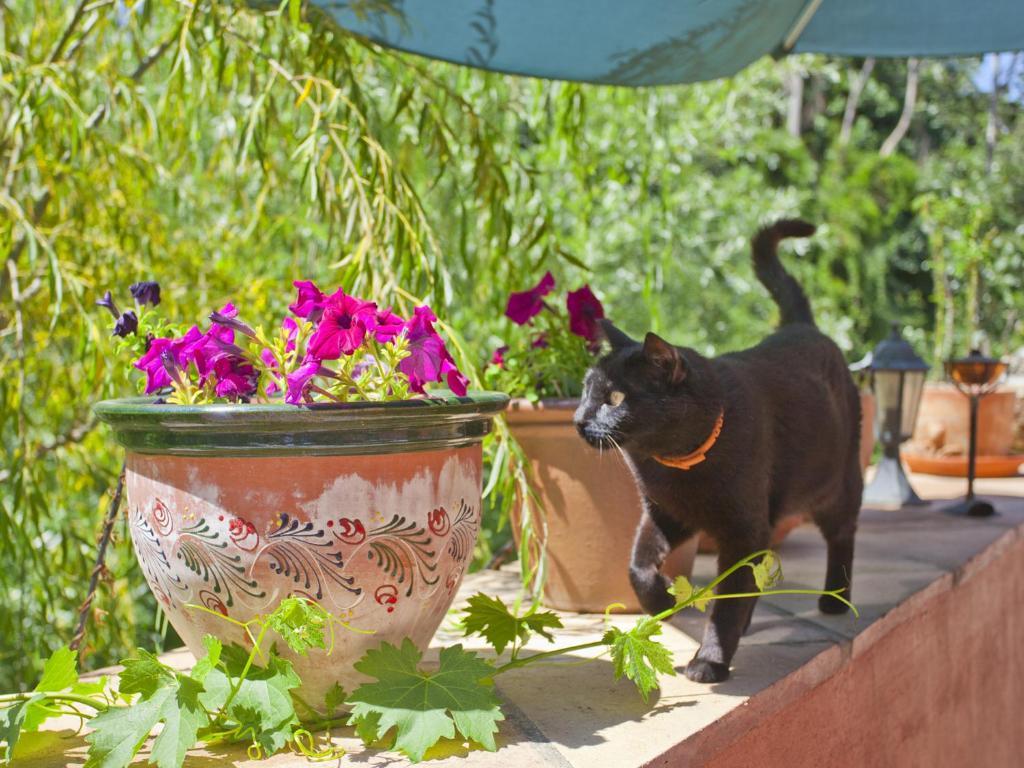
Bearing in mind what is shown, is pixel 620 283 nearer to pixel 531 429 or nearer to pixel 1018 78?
pixel 531 429

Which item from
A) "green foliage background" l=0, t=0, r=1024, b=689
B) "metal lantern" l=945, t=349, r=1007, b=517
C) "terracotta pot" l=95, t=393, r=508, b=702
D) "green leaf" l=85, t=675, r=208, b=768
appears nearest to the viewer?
"green leaf" l=85, t=675, r=208, b=768

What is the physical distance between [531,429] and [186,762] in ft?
3.03

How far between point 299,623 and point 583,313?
100 cm

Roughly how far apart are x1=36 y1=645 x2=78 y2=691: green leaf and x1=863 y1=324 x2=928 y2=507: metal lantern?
2845 mm

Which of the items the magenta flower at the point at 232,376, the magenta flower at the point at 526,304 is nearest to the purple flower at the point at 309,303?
the magenta flower at the point at 232,376

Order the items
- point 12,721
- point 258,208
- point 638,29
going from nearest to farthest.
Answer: point 12,721, point 638,29, point 258,208

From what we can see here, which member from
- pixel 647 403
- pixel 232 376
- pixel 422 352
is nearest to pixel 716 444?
pixel 647 403

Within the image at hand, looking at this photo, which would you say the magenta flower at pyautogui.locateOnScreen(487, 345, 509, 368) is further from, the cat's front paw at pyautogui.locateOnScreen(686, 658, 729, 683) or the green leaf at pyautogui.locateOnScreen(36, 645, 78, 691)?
the green leaf at pyautogui.locateOnScreen(36, 645, 78, 691)

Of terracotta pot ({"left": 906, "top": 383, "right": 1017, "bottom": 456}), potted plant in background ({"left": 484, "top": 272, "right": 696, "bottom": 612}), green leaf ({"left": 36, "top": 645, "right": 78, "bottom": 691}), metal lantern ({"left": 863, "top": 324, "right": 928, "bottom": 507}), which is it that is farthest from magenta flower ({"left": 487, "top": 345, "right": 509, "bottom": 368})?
terracotta pot ({"left": 906, "top": 383, "right": 1017, "bottom": 456})

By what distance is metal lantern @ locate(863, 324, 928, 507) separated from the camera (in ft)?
11.0

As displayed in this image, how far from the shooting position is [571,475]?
6.18 ft

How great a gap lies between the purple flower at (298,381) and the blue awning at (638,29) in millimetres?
969

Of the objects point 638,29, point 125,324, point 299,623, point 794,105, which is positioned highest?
point 794,105

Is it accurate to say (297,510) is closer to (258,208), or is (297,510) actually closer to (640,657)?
(640,657)
